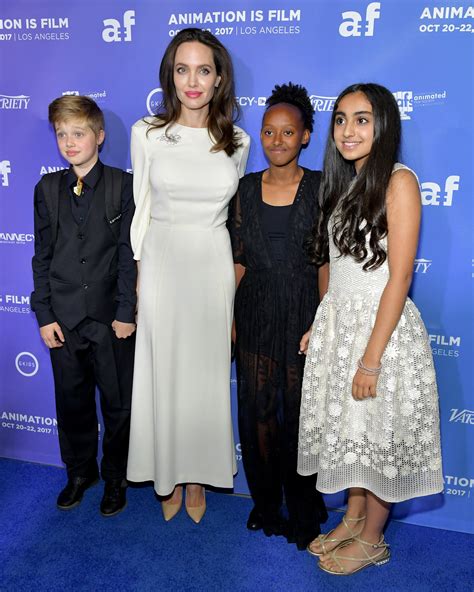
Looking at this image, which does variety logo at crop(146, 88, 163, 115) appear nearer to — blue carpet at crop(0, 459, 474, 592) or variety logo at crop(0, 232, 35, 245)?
variety logo at crop(0, 232, 35, 245)

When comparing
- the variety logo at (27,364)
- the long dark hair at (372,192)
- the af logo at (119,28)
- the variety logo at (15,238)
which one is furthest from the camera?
the variety logo at (27,364)

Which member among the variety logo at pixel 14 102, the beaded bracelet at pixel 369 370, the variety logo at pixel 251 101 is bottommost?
the beaded bracelet at pixel 369 370

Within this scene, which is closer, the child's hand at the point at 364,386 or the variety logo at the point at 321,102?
the child's hand at the point at 364,386

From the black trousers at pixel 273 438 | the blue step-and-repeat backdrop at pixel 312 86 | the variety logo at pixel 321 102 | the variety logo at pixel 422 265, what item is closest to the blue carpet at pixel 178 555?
the black trousers at pixel 273 438

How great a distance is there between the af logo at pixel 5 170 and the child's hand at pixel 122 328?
1060 millimetres

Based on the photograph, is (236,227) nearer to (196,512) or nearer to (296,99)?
(296,99)

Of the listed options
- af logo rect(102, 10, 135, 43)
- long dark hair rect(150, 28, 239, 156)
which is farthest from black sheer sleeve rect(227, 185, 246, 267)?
af logo rect(102, 10, 135, 43)

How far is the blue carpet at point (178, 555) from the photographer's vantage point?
2400 millimetres

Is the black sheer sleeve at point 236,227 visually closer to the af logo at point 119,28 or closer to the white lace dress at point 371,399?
the white lace dress at point 371,399

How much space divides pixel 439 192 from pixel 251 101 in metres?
0.94

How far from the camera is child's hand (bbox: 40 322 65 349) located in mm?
2680

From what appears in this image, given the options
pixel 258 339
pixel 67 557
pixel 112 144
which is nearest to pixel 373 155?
pixel 258 339

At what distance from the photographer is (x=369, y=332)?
2.16m

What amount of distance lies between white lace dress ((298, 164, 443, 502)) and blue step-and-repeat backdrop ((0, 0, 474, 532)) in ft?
1.84
